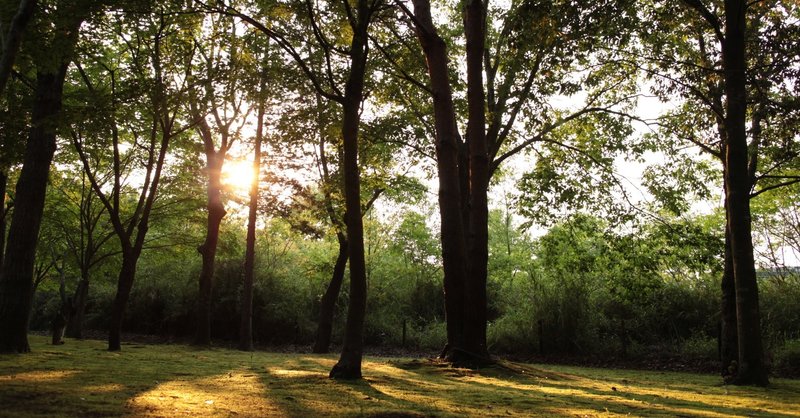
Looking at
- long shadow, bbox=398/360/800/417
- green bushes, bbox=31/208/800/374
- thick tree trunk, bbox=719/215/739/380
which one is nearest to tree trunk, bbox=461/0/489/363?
long shadow, bbox=398/360/800/417

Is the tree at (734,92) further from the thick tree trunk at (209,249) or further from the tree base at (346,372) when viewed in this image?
the thick tree trunk at (209,249)

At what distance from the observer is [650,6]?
9023mm

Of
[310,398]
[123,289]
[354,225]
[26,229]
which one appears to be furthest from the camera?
[123,289]

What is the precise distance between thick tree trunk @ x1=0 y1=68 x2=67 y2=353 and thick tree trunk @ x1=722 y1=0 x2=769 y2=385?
11.1 metres

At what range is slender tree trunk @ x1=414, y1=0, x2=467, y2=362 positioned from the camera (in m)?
9.18

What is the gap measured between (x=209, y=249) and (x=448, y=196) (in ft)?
34.9

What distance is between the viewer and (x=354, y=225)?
639 cm

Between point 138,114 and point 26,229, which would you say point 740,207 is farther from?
point 138,114

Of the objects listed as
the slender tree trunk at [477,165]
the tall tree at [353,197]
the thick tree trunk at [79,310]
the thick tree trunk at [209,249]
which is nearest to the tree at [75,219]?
the thick tree trunk at [79,310]

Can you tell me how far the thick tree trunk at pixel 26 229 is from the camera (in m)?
8.38

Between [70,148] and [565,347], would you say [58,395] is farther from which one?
[70,148]

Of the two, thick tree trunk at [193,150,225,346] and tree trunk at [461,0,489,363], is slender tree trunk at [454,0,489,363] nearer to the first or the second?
tree trunk at [461,0,489,363]

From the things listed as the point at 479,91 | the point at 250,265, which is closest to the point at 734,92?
the point at 479,91

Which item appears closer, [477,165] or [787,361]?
[477,165]
